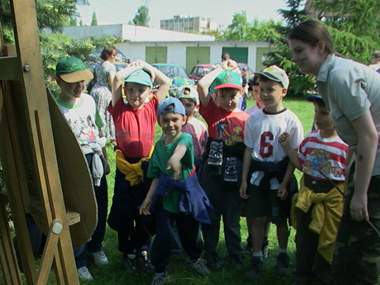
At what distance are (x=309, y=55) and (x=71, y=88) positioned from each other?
1.82 meters

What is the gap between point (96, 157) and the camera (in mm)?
3531

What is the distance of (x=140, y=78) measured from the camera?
359 cm

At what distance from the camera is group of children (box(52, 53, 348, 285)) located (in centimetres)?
327

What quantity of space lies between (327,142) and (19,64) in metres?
2.19

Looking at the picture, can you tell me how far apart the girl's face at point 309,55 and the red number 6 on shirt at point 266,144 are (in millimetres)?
1046

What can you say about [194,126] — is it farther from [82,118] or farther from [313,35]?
[313,35]

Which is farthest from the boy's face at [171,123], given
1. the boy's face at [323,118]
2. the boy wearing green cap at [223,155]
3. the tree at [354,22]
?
the tree at [354,22]

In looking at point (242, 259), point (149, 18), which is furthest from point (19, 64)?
point (149, 18)

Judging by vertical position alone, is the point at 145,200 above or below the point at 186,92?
below

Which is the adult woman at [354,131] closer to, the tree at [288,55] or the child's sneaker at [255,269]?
the child's sneaker at [255,269]

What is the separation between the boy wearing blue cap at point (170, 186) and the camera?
10.9 ft

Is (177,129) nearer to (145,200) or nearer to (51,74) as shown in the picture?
(145,200)

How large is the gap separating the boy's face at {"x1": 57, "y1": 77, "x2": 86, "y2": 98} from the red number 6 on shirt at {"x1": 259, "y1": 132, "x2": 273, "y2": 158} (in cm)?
142

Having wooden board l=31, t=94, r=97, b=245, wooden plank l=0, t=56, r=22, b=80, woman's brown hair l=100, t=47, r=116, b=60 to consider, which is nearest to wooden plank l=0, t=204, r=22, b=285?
wooden board l=31, t=94, r=97, b=245
